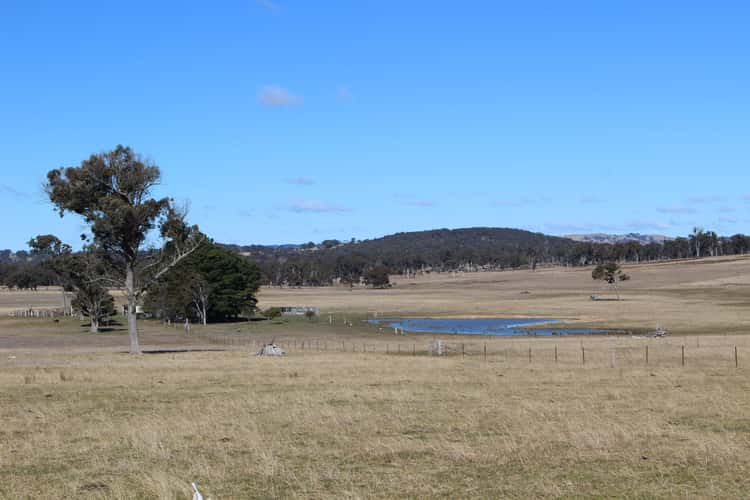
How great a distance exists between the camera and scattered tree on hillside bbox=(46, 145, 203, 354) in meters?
55.7

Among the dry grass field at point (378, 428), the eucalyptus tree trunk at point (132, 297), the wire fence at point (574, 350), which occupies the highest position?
the eucalyptus tree trunk at point (132, 297)

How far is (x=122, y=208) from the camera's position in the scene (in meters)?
55.1

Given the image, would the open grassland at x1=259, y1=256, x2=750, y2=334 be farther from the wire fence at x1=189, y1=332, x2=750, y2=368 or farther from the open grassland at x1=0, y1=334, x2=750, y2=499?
the open grassland at x1=0, y1=334, x2=750, y2=499

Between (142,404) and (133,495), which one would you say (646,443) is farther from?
(142,404)

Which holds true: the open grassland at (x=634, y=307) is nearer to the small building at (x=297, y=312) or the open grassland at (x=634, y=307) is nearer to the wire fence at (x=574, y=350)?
the small building at (x=297, y=312)

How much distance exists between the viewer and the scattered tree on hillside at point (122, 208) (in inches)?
2192

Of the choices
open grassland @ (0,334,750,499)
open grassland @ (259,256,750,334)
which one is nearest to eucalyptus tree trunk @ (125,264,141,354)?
open grassland @ (0,334,750,499)

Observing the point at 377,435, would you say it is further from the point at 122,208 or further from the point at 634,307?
the point at 634,307

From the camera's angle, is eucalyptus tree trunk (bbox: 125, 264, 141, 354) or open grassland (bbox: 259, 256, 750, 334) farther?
open grassland (bbox: 259, 256, 750, 334)

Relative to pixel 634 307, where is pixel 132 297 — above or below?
above

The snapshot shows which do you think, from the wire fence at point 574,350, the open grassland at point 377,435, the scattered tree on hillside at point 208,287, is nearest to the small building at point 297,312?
the scattered tree on hillside at point 208,287

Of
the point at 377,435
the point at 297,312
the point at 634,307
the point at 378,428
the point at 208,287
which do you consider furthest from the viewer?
the point at 297,312

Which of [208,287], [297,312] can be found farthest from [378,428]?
[297,312]

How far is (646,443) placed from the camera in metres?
19.2
